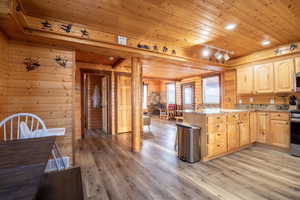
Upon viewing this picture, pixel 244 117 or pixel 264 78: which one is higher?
pixel 264 78

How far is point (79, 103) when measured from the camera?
4.54m

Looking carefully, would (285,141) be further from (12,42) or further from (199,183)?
(12,42)

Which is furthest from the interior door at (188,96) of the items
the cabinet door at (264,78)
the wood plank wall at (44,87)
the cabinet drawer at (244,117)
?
the wood plank wall at (44,87)

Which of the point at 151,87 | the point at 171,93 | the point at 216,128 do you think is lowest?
the point at 216,128

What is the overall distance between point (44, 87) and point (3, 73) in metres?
0.54

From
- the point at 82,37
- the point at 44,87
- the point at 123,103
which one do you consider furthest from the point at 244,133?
the point at 44,87

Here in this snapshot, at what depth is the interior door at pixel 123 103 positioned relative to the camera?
5148 millimetres

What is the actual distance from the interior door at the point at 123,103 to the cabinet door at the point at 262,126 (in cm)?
404

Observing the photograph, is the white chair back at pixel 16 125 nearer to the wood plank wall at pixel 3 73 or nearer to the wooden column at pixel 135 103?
the wood plank wall at pixel 3 73

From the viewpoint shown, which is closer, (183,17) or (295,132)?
(183,17)

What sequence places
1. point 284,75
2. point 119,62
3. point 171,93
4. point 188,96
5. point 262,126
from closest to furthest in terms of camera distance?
point 284,75, point 262,126, point 119,62, point 188,96, point 171,93

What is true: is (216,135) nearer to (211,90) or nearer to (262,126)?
(262,126)

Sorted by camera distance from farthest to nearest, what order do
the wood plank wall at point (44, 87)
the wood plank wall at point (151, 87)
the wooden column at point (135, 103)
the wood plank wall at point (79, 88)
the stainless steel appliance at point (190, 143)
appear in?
the wood plank wall at point (151, 87)
the wood plank wall at point (79, 88)
the wooden column at point (135, 103)
the stainless steel appliance at point (190, 143)
the wood plank wall at point (44, 87)

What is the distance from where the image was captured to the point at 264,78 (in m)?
3.77
